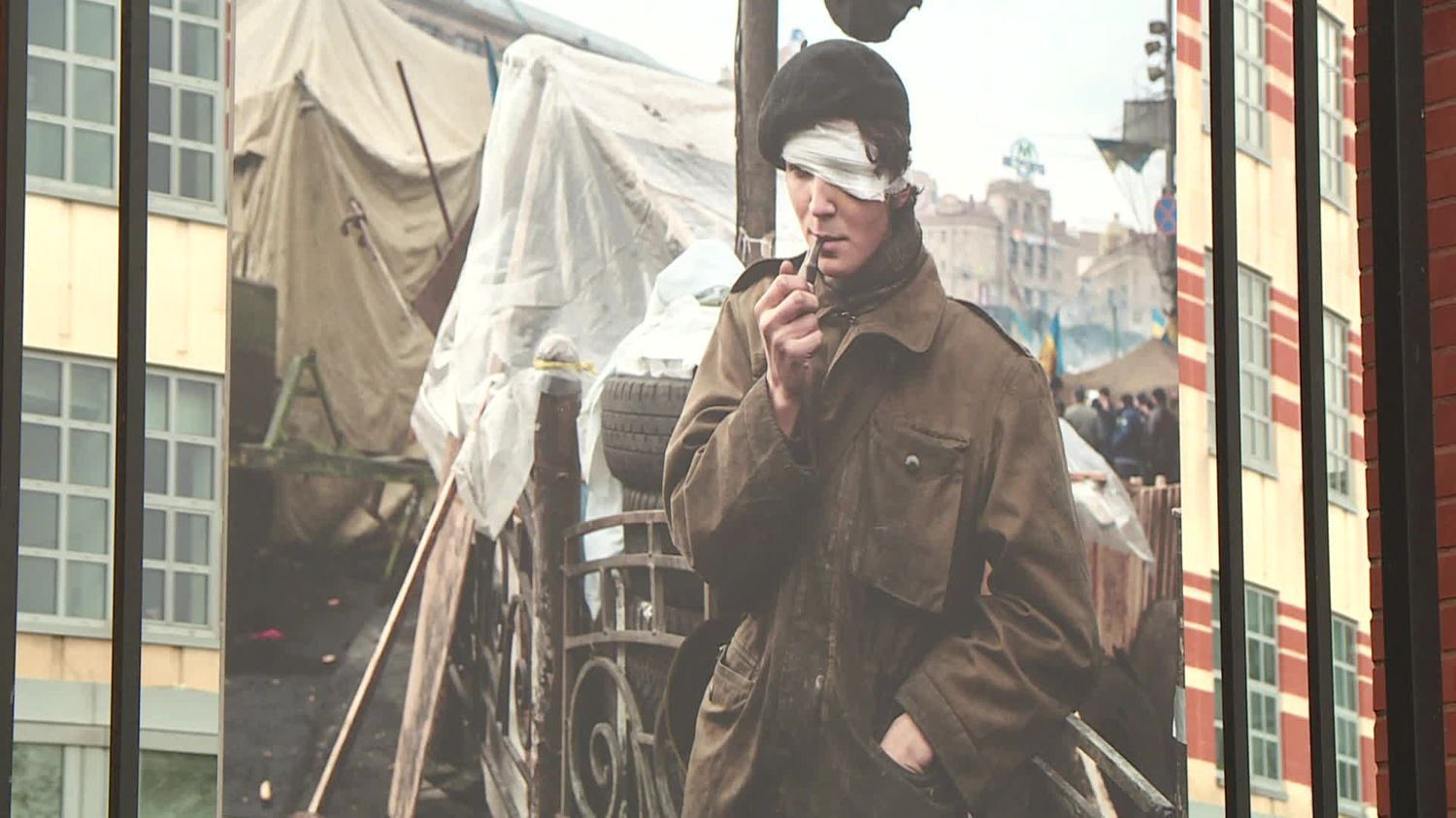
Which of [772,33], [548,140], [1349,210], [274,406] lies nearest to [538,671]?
[274,406]

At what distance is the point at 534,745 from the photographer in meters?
6.32

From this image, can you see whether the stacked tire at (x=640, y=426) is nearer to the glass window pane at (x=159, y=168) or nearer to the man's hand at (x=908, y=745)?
the man's hand at (x=908, y=745)

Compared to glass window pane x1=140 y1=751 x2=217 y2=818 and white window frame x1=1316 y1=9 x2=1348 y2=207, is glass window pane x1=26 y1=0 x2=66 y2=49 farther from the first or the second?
white window frame x1=1316 y1=9 x2=1348 y2=207

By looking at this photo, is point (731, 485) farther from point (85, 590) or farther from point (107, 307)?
point (85, 590)

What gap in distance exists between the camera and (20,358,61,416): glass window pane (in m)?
5.41

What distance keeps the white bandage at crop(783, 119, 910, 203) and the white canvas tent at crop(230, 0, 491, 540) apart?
84 cm

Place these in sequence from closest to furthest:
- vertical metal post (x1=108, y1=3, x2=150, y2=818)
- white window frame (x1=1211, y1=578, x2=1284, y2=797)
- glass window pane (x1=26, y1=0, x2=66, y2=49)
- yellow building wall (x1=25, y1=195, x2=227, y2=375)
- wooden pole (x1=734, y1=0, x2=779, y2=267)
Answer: vertical metal post (x1=108, y1=3, x2=150, y2=818) → yellow building wall (x1=25, y1=195, x2=227, y2=375) → glass window pane (x1=26, y1=0, x2=66, y2=49) → white window frame (x1=1211, y1=578, x2=1284, y2=797) → wooden pole (x1=734, y1=0, x2=779, y2=267)

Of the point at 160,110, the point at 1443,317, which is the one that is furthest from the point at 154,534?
the point at 1443,317

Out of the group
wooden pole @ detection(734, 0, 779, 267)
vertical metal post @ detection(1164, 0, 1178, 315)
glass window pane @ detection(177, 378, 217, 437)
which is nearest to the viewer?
glass window pane @ detection(177, 378, 217, 437)

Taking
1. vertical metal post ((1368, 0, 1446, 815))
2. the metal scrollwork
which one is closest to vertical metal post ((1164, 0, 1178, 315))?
vertical metal post ((1368, 0, 1446, 815))

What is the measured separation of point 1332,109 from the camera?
21.9ft

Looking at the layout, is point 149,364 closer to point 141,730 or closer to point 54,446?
point 54,446

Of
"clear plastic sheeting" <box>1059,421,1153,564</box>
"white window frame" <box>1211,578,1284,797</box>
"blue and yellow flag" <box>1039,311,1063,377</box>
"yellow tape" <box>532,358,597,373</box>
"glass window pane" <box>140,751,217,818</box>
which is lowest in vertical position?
"glass window pane" <box>140,751,217,818</box>

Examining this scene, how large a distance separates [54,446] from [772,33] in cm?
227
